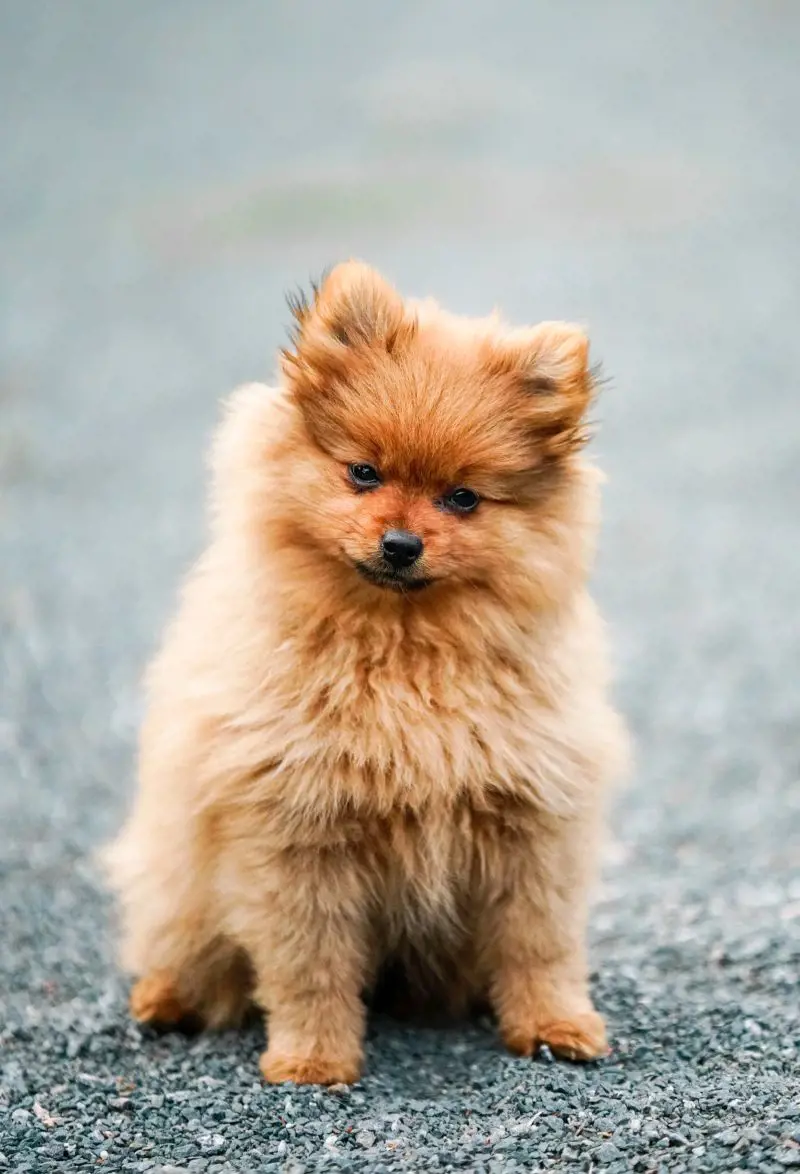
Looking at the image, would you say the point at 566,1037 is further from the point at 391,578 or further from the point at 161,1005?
the point at 391,578

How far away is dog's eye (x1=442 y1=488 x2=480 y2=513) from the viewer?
381 cm

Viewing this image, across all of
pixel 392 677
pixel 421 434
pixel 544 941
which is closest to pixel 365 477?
pixel 421 434

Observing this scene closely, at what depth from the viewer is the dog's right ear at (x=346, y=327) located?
3865 mm

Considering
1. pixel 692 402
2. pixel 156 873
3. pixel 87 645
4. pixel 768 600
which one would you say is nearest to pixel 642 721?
pixel 768 600

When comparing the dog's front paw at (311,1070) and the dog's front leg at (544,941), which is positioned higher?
the dog's front leg at (544,941)

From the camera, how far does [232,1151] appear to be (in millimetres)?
3697

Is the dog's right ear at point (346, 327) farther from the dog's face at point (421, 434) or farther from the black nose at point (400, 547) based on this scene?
the black nose at point (400, 547)

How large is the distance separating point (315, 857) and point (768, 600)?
21.9 ft

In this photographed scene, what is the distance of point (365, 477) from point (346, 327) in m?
0.43

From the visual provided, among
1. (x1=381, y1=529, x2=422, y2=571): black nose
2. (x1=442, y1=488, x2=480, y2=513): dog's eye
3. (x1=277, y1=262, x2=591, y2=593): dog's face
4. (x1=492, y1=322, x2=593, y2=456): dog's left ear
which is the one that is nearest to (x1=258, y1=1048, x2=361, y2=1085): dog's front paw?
(x1=277, y1=262, x2=591, y2=593): dog's face

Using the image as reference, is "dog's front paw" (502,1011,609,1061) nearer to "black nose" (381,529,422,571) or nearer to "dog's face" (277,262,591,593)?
"dog's face" (277,262,591,593)

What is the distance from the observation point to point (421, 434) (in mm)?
3721

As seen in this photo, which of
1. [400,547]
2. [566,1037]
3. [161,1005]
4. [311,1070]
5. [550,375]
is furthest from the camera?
[161,1005]

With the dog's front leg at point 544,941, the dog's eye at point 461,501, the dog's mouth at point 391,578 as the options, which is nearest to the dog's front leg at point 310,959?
the dog's front leg at point 544,941
